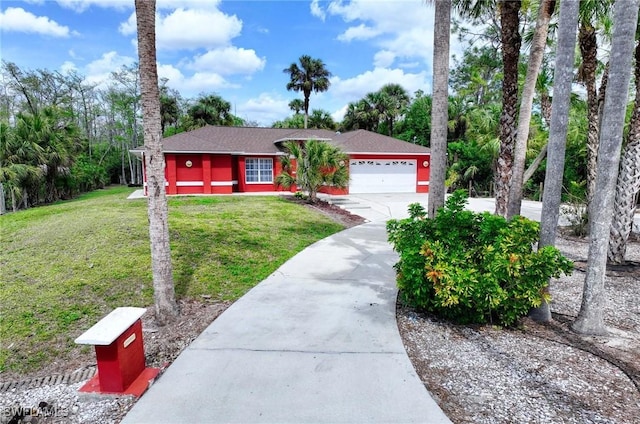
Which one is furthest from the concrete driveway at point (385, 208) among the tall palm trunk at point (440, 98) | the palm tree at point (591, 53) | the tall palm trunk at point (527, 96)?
the tall palm trunk at point (440, 98)

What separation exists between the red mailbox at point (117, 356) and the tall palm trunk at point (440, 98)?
4702mm

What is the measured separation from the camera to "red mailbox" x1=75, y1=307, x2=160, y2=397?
3.03 m

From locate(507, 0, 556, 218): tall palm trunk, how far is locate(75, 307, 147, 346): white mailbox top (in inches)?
222

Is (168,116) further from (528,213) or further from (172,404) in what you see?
(172,404)

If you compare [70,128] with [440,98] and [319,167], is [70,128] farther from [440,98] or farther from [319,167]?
[440,98]

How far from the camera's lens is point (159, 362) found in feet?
12.6

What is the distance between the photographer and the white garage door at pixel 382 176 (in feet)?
70.6

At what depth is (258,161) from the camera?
21.4 m

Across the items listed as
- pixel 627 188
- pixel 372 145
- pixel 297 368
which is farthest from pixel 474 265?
pixel 372 145

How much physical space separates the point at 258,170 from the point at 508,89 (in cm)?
1571

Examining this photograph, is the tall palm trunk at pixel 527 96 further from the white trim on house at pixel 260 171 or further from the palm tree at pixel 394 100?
the palm tree at pixel 394 100

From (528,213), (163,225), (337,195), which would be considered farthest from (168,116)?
(163,225)

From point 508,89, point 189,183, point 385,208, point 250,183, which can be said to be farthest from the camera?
point 250,183

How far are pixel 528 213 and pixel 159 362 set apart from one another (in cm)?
1438
